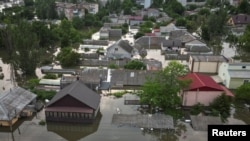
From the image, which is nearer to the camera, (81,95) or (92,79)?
(81,95)

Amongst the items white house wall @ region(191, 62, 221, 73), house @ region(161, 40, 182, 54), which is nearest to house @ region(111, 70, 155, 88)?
white house wall @ region(191, 62, 221, 73)

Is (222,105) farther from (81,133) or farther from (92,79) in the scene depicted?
(92,79)

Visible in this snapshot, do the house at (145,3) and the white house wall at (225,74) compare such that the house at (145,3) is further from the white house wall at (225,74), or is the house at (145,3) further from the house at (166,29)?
the white house wall at (225,74)

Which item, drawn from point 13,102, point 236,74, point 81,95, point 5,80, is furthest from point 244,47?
point 13,102

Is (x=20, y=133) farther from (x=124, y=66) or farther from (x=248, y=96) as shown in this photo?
(x=248, y=96)

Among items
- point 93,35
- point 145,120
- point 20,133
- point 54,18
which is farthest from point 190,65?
point 54,18
